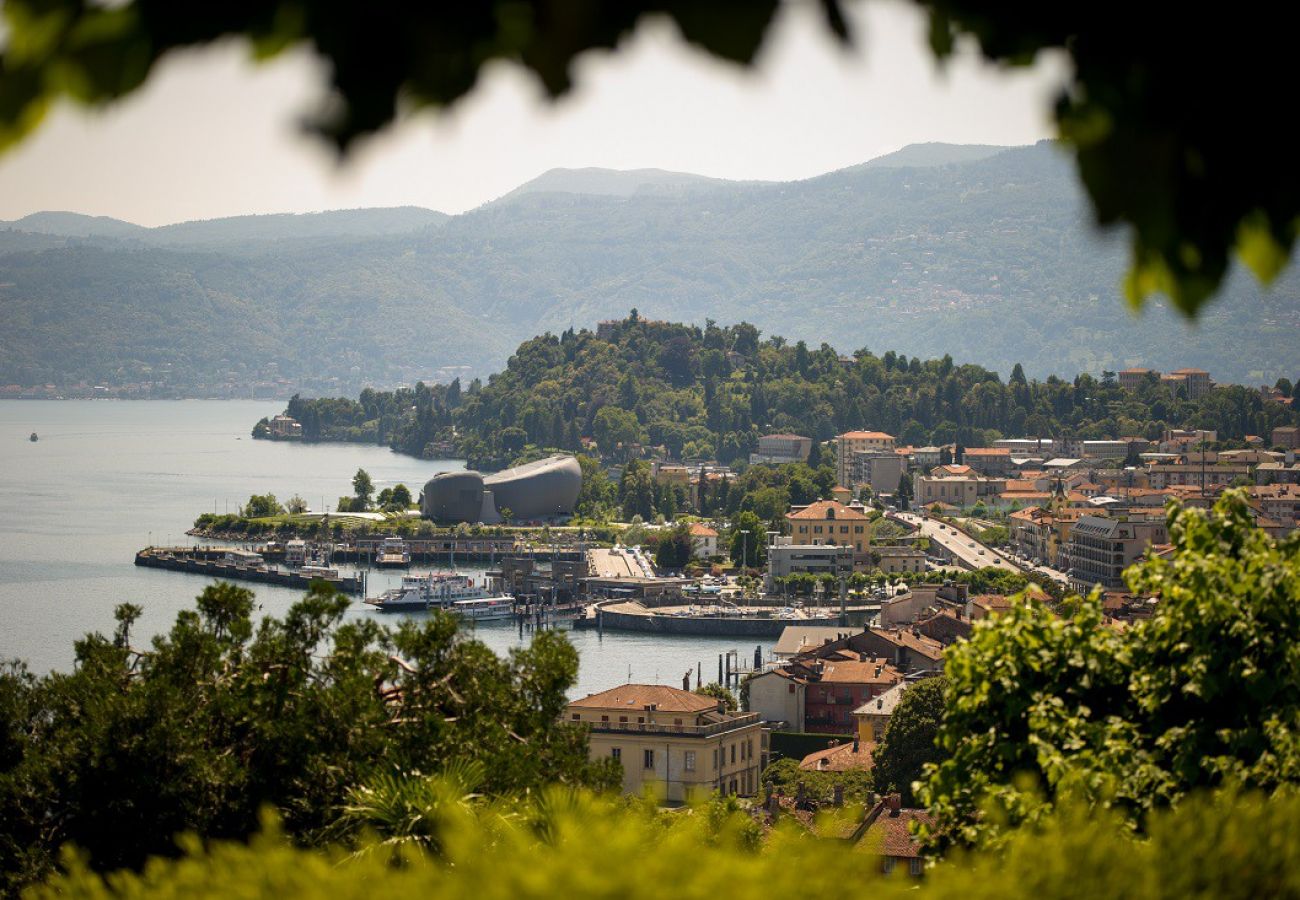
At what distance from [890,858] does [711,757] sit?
6.37 metres

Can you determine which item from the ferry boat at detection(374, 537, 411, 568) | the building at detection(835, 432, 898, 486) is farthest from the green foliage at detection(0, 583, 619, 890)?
the building at detection(835, 432, 898, 486)

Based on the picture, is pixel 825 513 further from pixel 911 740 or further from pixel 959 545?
pixel 911 740

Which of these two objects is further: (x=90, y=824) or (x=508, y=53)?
(x=90, y=824)

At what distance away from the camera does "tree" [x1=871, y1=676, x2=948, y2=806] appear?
1541cm

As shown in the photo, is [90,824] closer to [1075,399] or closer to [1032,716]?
[1032,716]

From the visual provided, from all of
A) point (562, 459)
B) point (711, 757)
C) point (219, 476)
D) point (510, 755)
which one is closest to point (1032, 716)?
point (510, 755)

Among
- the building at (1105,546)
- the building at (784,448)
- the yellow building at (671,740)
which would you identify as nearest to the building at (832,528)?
the building at (1105,546)

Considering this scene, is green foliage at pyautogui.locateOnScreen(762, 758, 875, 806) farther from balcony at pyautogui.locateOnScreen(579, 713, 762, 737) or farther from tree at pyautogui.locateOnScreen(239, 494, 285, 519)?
tree at pyautogui.locateOnScreen(239, 494, 285, 519)

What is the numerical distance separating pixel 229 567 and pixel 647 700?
25.8 metres

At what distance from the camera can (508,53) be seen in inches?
44.4

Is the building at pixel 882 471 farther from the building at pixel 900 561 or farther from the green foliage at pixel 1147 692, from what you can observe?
the green foliage at pixel 1147 692

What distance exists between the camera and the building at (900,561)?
131 ft

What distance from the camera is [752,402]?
7519 cm

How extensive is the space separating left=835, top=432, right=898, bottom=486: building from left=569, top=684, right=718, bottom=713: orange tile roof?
4496 cm
